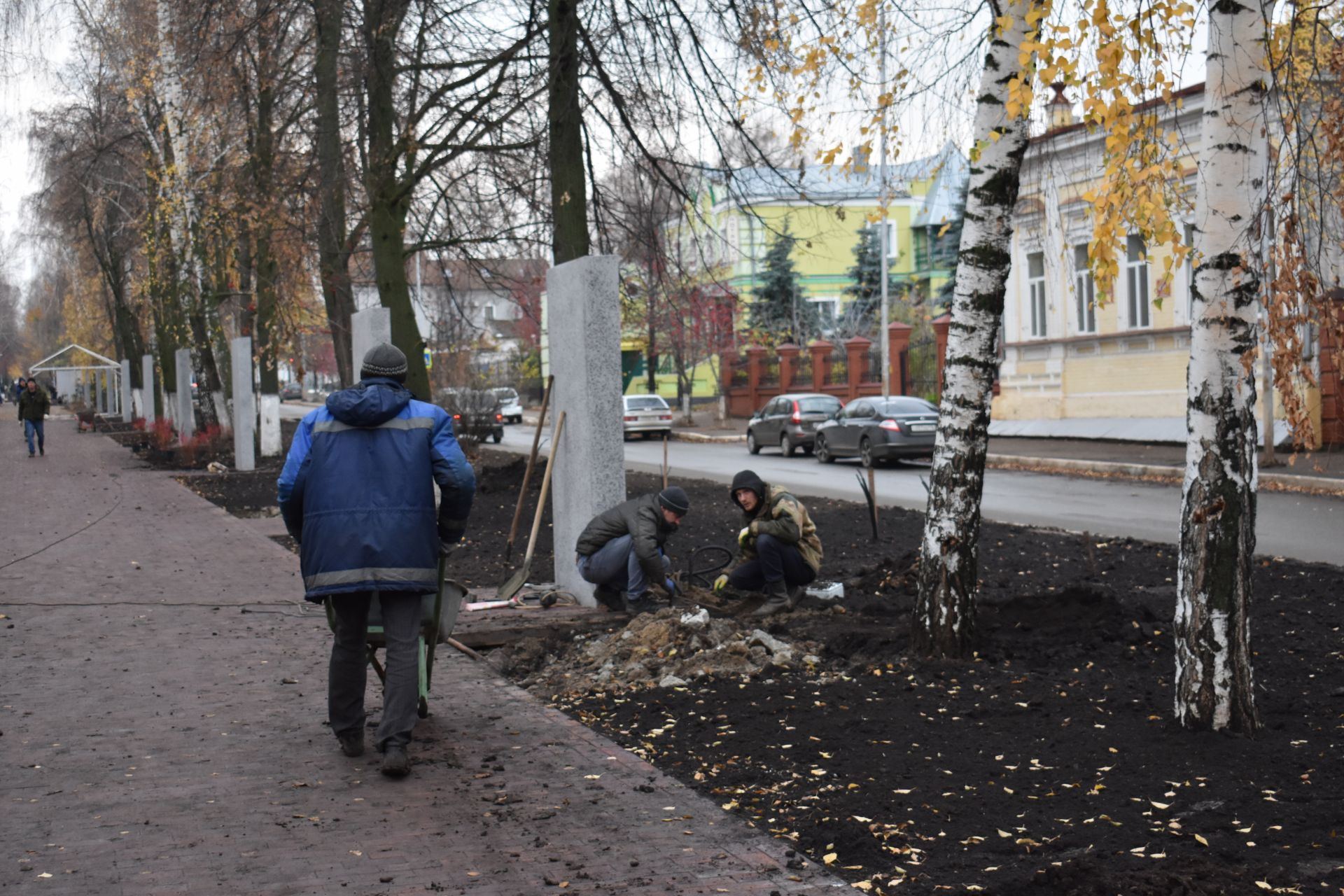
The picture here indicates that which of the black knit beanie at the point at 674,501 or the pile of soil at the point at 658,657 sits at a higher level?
the black knit beanie at the point at 674,501

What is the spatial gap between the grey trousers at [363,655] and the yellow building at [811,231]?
4.50 metres

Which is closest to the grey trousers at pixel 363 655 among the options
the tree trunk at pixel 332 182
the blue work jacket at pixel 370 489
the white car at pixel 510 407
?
the blue work jacket at pixel 370 489

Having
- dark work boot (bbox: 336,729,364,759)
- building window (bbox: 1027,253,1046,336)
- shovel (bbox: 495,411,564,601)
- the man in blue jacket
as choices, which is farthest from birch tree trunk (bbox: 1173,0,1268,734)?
building window (bbox: 1027,253,1046,336)

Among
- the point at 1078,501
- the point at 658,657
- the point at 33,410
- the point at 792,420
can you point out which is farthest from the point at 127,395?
the point at 658,657

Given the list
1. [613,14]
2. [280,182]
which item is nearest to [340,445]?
[613,14]

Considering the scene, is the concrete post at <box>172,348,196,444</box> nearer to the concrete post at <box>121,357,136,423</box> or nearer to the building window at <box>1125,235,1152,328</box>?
the concrete post at <box>121,357,136,423</box>

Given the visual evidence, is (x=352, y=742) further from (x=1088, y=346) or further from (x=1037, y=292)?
(x=1037, y=292)

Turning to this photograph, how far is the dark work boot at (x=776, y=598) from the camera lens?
9224 mm

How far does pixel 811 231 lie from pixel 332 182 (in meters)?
6.22

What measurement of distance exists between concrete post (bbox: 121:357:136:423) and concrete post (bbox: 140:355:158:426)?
253 inches

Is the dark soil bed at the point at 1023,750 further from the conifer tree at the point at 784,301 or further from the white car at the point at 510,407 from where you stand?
the conifer tree at the point at 784,301

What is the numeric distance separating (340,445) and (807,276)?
6732cm

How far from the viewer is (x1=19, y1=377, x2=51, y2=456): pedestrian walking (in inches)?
1321

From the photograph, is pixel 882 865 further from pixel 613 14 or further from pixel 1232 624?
pixel 613 14
